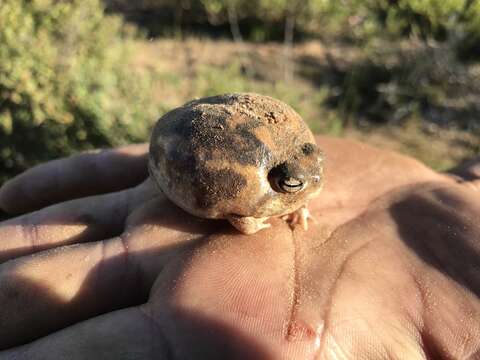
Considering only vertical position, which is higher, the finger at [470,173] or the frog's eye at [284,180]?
the frog's eye at [284,180]

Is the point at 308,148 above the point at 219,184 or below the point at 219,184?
above

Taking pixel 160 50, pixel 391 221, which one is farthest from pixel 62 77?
pixel 391 221

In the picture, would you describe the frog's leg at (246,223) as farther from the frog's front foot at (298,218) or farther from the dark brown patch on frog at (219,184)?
the frog's front foot at (298,218)

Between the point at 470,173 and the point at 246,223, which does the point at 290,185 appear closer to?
the point at 246,223

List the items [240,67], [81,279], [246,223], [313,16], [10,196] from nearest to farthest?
[81,279]
[246,223]
[10,196]
[240,67]
[313,16]

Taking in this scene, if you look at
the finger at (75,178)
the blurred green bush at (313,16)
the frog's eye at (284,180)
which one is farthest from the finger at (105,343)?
the blurred green bush at (313,16)

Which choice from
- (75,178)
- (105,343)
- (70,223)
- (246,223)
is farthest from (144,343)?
(75,178)

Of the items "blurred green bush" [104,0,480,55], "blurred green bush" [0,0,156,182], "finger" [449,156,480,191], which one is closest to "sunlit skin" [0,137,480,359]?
"finger" [449,156,480,191]
